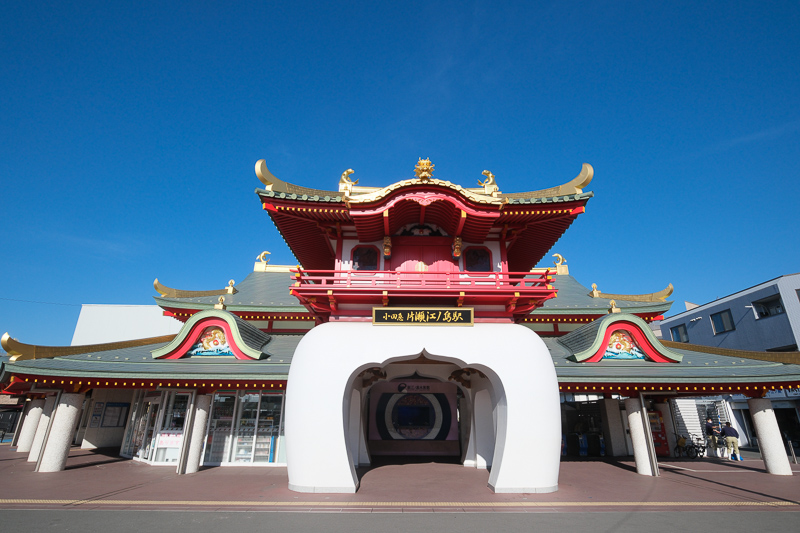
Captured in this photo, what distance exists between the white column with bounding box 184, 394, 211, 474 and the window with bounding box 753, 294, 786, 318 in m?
→ 32.8

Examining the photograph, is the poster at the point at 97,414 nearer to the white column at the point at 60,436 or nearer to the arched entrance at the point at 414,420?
the white column at the point at 60,436

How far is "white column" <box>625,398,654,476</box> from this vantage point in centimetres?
1188

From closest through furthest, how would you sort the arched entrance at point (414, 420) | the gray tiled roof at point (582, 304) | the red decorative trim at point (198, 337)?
the red decorative trim at point (198, 337) < the arched entrance at point (414, 420) < the gray tiled roof at point (582, 304)

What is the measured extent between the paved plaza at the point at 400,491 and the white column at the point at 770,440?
392 millimetres

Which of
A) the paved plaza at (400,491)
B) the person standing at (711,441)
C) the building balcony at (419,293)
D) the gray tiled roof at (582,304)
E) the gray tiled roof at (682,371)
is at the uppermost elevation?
the gray tiled roof at (582,304)

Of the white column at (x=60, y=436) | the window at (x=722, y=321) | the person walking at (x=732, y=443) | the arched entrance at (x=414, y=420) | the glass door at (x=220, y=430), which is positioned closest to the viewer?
the white column at (x=60, y=436)

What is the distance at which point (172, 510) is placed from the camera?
7.92 metres

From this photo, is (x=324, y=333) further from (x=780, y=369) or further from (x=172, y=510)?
(x=780, y=369)

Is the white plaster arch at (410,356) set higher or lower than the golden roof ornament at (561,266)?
lower

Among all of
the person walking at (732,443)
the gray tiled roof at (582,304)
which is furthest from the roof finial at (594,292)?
the person walking at (732,443)

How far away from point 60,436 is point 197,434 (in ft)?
13.6

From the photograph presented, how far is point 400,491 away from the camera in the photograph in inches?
381

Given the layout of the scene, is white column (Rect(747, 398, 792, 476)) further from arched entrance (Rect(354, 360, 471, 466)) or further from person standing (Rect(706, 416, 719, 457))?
arched entrance (Rect(354, 360, 471, 466))

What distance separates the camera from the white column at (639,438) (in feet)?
39.0
